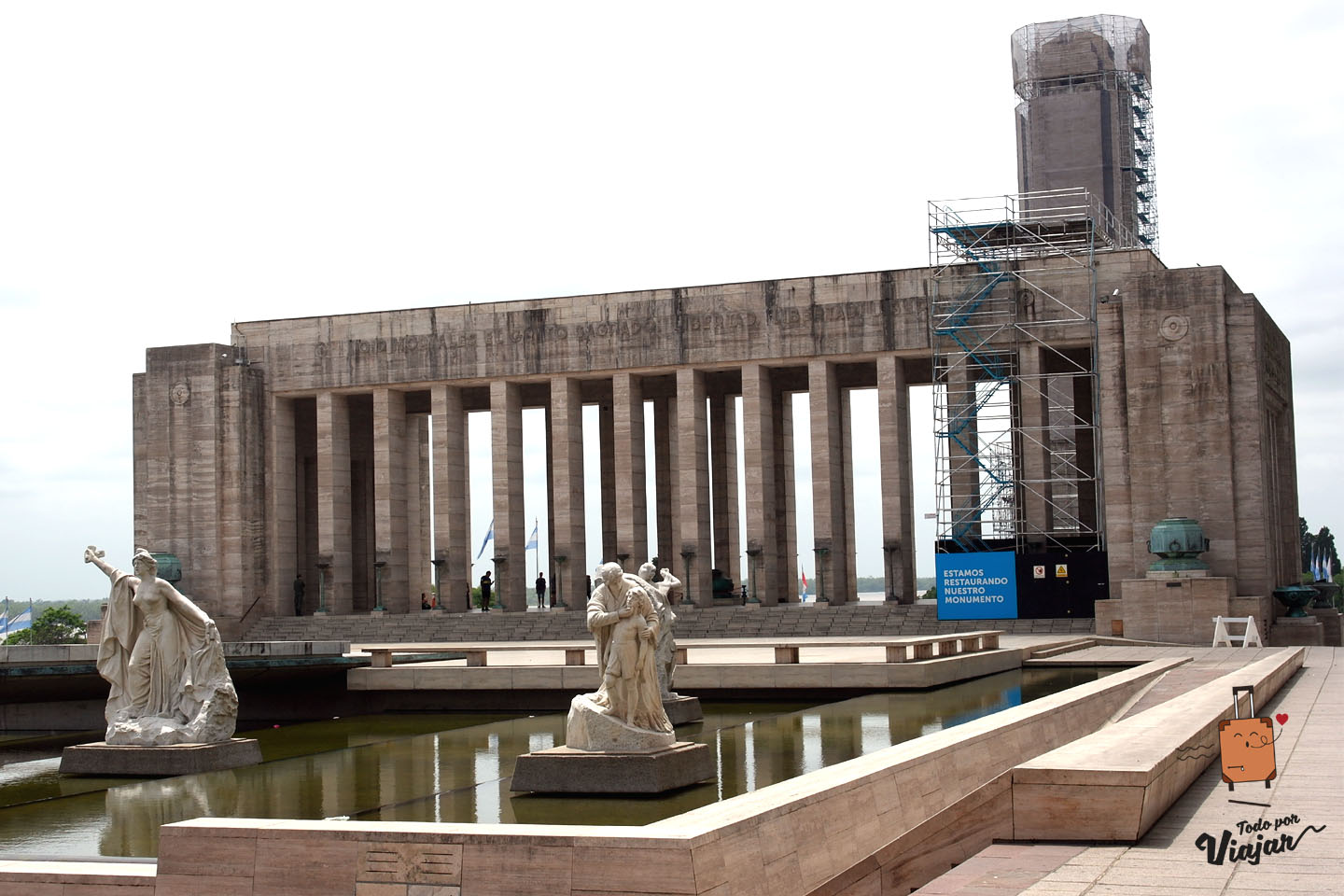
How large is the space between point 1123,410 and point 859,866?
28.9 metres

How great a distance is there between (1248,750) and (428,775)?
823 centimetres

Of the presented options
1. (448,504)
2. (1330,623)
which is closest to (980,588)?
(1330,623)

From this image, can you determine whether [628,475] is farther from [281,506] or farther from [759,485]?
[281,506]

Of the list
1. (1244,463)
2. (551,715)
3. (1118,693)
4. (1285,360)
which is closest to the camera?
(1118,693)

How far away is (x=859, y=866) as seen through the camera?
9.34 metres

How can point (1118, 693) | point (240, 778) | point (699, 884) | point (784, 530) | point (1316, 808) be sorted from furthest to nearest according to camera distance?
1. point (784, 530)
2. point (1118, 693)
3. point (240, 778)
4. point (1316, 808)
5. point (699, 884)

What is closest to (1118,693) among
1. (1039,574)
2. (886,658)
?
(886,658)

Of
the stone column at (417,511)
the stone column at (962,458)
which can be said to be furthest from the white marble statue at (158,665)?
the stone column at (417,511)

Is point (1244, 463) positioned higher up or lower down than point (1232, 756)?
higher up

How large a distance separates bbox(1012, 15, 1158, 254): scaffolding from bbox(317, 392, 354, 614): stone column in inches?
1566

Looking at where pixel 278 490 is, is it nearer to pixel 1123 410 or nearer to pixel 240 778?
pixel 1123 410

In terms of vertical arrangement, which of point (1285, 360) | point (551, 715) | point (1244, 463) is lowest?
point (551, 715)

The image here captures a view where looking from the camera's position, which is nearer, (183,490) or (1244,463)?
(1244,463)

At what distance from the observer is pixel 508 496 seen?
137ft
